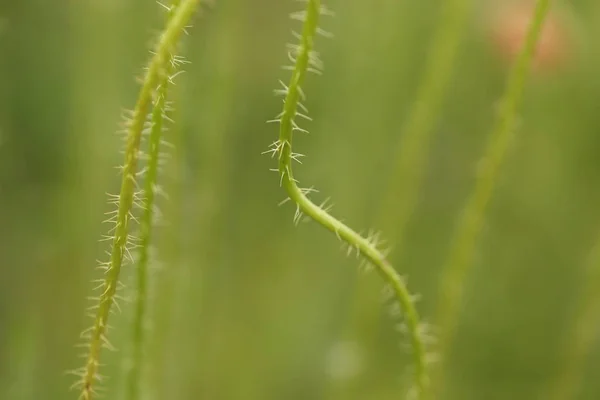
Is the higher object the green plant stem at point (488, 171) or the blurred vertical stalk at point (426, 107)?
the blurred vertical stalk at point (426, 107)

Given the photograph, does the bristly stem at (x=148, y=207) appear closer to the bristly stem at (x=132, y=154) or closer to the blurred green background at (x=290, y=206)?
the bristly stem at (x=132, y=154)

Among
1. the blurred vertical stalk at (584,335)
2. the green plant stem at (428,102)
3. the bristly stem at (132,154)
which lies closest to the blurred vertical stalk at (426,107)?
the green plant stem at (428,102)

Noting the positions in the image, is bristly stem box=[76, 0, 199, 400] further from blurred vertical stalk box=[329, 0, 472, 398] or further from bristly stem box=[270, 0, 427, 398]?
blurred vertical stalk box=[329, 0, 472, 398]

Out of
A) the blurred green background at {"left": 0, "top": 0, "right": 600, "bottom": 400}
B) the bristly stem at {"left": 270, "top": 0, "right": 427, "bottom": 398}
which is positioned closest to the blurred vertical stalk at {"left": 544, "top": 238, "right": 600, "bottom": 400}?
the blurred green background at {"left": 0, "top": 0, "right": 600, "bottom": 400}

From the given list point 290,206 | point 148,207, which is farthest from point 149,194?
point 290,206

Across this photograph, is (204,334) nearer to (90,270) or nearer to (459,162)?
(90,270)

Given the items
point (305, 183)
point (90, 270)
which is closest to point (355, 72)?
point (305, 183)

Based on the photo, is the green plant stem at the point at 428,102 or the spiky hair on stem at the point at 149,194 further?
the green plant stem at the point at 428,102
